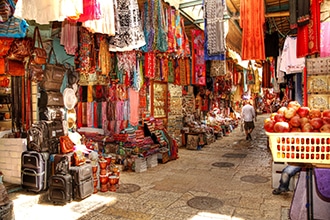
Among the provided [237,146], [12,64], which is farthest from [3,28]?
[237,146]

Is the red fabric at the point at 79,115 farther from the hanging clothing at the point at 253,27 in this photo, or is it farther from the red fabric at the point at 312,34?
the red fabric at the point at 312,34

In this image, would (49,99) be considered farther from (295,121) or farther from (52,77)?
(295,121)

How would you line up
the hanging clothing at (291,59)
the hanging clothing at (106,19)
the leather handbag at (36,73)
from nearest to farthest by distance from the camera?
the hanging clothing at (106,19) → the leather handbag at (36,73) → the hanging clothing at (291,59)

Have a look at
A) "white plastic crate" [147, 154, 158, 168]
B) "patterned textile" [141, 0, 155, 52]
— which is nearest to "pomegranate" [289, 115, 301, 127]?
"patterned textile" [141, 0, 155, 52]

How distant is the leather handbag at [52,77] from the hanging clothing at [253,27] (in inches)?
192

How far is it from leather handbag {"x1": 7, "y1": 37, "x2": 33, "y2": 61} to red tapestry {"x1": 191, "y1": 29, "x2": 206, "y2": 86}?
592 centimetres

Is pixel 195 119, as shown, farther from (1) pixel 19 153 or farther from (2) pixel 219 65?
(1) pixel 19 153

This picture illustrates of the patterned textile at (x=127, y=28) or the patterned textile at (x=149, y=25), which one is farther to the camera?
the patterned textile at (x=149, y=25)

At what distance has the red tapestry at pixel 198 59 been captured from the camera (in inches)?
381

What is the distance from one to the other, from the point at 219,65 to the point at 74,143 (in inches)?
296

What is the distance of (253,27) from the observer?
247 inches

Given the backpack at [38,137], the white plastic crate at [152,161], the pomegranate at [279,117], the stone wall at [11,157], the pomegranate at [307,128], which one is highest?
the pomegranate at [279,117]

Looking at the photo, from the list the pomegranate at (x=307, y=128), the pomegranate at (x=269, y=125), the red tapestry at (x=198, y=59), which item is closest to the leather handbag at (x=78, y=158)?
the pomegranate at (x=269, y=125)

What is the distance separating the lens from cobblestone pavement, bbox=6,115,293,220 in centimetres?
448
